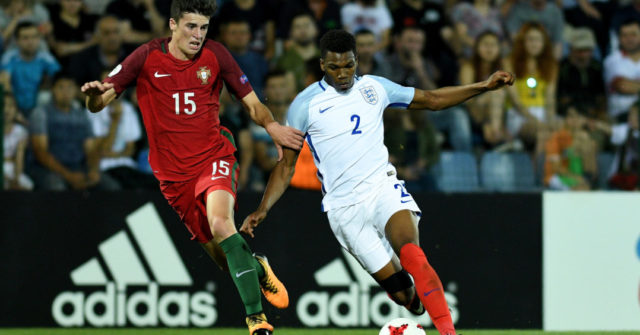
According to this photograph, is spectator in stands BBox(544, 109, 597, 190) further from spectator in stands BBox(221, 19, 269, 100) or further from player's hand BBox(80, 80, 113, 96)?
player's hand BBox(80, 80, 113, 96)

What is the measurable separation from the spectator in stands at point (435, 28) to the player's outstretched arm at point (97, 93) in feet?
16.5

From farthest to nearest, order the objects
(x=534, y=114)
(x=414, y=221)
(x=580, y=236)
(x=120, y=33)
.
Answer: (x=120, y=33) < (x=534, y=114) < (x=580, y=236) < (x=414, y=221)

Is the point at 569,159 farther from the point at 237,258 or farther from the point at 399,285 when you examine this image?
the point at 237,258

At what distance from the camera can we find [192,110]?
6672 mm

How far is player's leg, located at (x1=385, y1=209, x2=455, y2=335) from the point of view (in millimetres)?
5953

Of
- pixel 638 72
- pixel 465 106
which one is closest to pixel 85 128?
pixel 465 106

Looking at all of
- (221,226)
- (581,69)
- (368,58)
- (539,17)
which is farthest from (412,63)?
(221,226)

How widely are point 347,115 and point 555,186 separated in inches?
129

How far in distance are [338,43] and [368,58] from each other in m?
3.90

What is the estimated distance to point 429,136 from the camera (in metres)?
9.01

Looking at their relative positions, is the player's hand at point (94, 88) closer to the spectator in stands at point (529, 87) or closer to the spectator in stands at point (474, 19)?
the spectator in stands at point (529, 87)

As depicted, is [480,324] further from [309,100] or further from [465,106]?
[309,100]

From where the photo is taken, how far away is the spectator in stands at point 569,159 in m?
9.08

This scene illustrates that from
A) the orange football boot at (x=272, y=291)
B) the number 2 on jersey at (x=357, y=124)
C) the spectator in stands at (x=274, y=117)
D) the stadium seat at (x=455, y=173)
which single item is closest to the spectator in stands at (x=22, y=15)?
the spectator in stands at (x=274, y=117)
